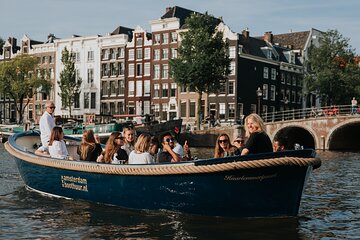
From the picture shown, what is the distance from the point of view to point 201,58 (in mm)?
41875

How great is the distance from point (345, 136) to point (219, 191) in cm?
3701

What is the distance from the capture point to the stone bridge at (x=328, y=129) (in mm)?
39438

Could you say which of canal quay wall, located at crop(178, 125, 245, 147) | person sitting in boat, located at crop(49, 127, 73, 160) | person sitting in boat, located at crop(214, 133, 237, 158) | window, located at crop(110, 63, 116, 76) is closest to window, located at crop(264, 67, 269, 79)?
canal quay wall, located at crop(178, 125, 245, 147)

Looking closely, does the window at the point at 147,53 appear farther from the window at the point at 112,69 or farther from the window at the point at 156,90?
the window at the point at 112,69

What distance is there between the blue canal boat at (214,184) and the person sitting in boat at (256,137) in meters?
0.27

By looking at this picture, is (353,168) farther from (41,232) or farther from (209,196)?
(41,232)

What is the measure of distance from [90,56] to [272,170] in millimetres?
53619

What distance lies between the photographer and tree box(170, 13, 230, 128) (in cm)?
4191

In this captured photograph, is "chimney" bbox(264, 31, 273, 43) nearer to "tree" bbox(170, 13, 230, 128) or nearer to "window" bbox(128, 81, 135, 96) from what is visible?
"window" bbox(128, 81, 135, 96)

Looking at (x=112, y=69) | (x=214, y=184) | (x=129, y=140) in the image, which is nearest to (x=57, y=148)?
(x=129, y=140)

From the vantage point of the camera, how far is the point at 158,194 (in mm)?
9656

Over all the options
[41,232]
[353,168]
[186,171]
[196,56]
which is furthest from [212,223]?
[196,56]

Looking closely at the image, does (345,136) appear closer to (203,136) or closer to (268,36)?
(203,136)

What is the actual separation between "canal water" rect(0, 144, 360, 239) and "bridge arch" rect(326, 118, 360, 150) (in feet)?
91.4
